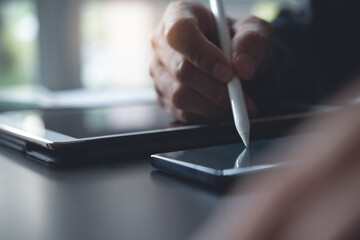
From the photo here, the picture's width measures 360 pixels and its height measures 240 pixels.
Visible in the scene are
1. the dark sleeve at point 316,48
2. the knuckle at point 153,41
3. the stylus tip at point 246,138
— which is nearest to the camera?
the stylus tip at point 246,138

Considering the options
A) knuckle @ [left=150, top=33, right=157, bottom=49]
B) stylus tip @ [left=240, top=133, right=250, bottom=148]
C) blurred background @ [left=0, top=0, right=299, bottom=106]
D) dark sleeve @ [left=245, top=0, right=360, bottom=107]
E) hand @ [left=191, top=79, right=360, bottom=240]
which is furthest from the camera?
blurred background @ [left=0, top=0, right=299, bottom=106]

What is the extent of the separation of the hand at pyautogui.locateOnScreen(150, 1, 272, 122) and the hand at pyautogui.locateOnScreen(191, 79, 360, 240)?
0.11 meters

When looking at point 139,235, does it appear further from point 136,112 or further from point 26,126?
point 136,112

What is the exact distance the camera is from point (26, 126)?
0.41 m

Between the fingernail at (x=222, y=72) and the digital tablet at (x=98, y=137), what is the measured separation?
44mm

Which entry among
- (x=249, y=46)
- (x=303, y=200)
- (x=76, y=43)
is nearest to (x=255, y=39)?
(x=249, y=46)

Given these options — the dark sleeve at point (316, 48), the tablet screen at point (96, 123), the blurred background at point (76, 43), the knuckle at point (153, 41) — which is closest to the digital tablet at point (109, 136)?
the tablet screen at point (96, 123)

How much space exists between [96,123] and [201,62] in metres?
0.13

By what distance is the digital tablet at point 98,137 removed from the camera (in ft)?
1.06

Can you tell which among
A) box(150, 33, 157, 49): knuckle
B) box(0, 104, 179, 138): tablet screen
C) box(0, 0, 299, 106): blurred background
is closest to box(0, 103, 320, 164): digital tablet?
box(0, 104, 179, 138): tablet screen

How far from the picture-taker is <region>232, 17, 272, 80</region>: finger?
1.27 ft

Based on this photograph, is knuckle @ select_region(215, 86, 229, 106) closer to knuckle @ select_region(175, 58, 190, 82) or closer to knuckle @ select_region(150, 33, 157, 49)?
knuckle @ select_region(175, 58, 190, 82)

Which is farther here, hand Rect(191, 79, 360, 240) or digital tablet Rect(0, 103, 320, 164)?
digital tablet Rect(0, 103, 320, 164)

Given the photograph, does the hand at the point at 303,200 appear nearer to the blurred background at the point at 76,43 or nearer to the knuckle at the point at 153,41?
the knuckle at the point at 153,41
